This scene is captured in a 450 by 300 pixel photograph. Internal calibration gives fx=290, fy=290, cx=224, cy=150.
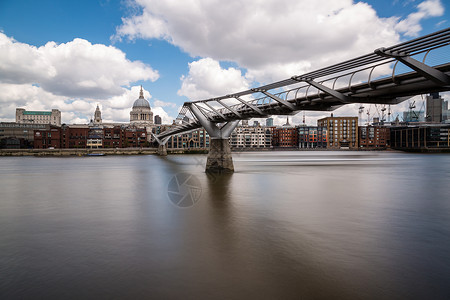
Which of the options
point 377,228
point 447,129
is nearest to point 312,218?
point 377,228

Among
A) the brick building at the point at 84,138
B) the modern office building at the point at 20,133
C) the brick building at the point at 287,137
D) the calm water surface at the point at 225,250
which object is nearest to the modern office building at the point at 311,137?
the brick building at the point at 287,137

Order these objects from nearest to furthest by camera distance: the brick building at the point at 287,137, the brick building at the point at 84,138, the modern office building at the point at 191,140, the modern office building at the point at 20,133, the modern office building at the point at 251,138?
the brick building at the point at 84,138, the modern office building at the point at 20,133, the modern office building at the point at 191,140, the modern office building at the point at 251,138, the brick building at the point at 287,137

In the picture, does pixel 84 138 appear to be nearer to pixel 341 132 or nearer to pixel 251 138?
pixel 251 138

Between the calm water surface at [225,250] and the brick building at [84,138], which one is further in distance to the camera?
the brick building at [84,138]

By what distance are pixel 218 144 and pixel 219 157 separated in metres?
1.92

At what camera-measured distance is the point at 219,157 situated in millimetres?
40344

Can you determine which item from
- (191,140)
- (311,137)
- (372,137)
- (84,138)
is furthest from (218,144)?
(372,137)

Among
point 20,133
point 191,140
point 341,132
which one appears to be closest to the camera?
point 20,133

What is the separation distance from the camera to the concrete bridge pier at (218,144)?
39719 millimetres

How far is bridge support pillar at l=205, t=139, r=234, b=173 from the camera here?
3971 cm

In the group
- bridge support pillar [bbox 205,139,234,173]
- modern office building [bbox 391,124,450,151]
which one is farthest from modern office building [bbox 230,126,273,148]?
bridge support pillar [bbox 205,139,234,173]

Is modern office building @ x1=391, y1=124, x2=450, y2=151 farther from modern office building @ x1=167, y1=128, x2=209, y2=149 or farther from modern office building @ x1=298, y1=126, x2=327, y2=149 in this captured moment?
modern office building @ x1=167, y1=128, x2=209, y2=149

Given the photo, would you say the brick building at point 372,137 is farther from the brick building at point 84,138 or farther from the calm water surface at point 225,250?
the calm water surface at point 225,250

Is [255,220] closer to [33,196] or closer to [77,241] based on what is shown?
[77,241]
